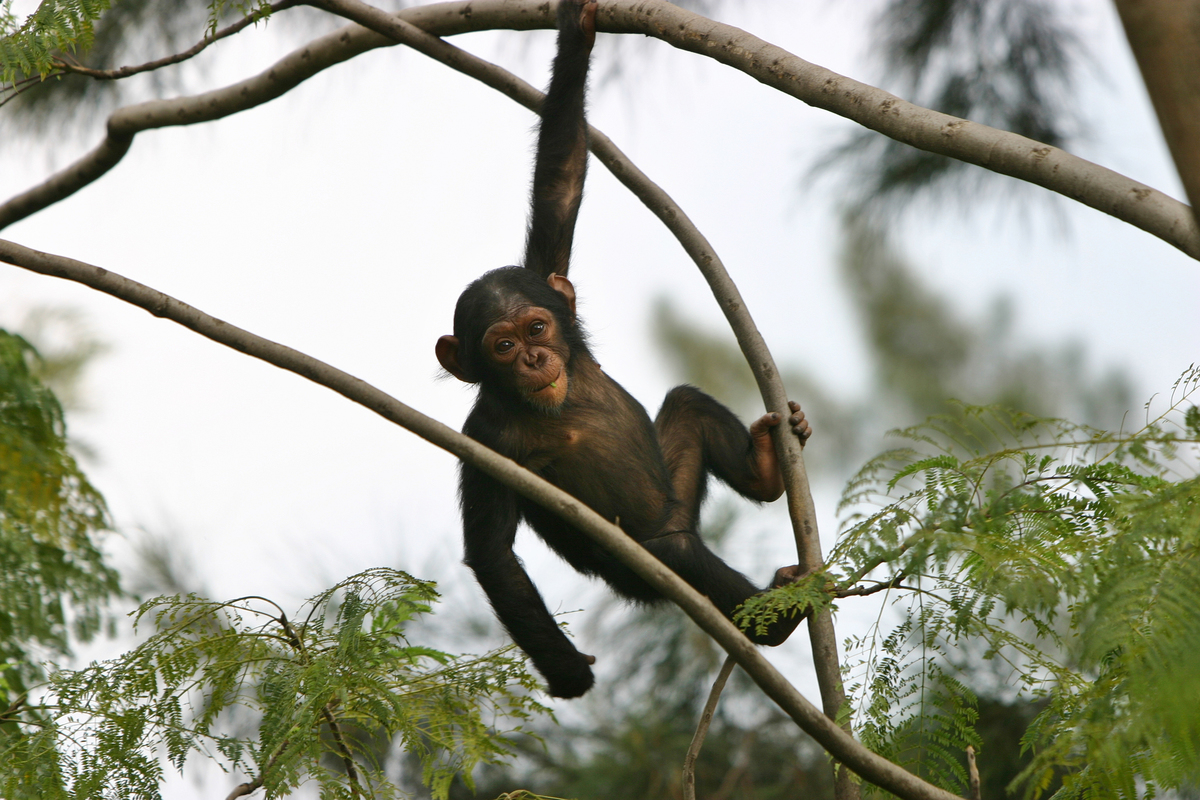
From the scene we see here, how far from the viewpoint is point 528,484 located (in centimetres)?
191

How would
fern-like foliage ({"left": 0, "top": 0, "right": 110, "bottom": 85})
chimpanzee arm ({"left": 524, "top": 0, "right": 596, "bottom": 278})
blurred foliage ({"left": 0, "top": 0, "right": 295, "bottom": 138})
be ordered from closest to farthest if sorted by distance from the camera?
1. fern-like foliage ({"left": 0, "top": 0, "right": 110, "bottom": 85})
2. chimpanzee arm ({"left": 524, "top": 0, "right": 596, "bottom": 278})
3. blurred foliage ({"left": 0, "top": 0, "right": 295, "bottom": 138})

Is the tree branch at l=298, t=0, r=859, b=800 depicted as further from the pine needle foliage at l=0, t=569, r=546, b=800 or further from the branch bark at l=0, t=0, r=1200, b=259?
the pine needle foliage at l=0, t=569, r=546, b=800

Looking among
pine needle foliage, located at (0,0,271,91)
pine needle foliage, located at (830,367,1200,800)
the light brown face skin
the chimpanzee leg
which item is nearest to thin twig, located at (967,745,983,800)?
pine needle foliage, located at (830,367,1200,800)

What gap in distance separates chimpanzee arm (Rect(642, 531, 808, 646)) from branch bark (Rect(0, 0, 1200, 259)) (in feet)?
4.55

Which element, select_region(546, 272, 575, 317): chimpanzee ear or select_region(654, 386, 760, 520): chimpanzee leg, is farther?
select_region(546, 272, 575, 317): chimpanzee ear

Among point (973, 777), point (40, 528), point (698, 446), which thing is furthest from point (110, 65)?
point (973, 777)

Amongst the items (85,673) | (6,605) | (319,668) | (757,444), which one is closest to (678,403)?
(757,444)

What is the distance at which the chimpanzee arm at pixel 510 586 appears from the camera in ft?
10.00

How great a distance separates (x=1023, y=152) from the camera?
1898 mm

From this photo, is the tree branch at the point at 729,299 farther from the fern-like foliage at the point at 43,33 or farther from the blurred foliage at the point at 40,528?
the blurred foliage at the point at 40,528

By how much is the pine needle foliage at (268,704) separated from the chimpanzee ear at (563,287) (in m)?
1.51

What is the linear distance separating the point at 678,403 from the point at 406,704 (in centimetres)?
167

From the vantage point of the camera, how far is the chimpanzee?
312 cm

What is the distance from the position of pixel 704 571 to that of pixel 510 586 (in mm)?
615
